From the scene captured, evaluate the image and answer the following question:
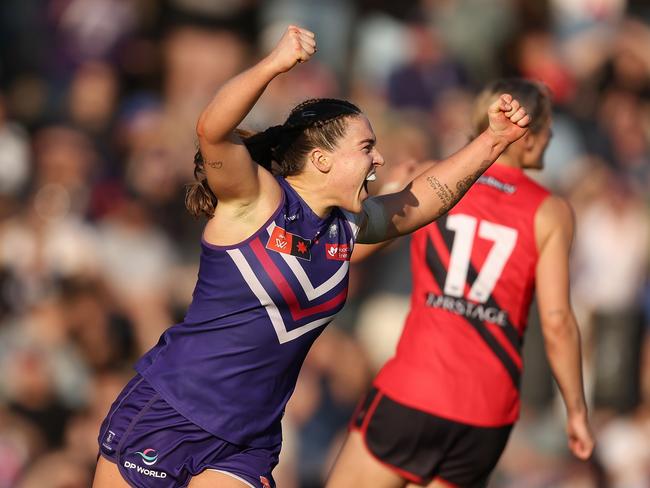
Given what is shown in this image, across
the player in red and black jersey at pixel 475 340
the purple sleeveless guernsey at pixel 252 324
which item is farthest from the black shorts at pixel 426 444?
the purple sleeveless guernsey at pixel 252 324

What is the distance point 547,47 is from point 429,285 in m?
5.99

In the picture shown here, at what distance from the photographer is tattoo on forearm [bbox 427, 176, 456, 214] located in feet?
14.4

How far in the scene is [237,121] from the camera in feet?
11.8

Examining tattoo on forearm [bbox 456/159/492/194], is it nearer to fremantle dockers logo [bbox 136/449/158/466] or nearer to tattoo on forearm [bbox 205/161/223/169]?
tattoo on forearm [bbox 205/161/223/169]

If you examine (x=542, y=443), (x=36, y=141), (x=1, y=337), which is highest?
(x=36, y=141)

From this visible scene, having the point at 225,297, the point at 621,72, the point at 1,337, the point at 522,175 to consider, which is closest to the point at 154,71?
the point at 1,337

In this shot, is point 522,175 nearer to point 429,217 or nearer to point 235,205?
point 429,217

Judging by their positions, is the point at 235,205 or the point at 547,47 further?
the point at 547,47

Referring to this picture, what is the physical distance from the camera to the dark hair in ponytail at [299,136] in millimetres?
4078

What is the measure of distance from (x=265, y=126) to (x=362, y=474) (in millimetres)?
3691

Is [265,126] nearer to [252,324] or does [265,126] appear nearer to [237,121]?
[252,324]

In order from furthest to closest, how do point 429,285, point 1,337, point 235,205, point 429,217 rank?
point 1,337 < point 429,285 < point 429,217 < point 235,205

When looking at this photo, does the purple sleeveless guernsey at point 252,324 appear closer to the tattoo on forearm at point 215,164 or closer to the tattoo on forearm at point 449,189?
the tattoo on forearm at point 215,164

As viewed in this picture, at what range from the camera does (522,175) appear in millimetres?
5145
